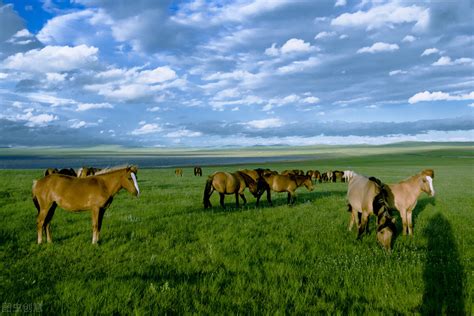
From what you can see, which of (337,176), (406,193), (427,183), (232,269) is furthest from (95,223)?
(337,176)

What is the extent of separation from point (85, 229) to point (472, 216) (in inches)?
647

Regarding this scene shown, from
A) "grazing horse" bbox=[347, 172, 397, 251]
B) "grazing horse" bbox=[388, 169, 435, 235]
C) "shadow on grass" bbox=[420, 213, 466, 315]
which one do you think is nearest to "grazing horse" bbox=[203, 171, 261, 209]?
"grazing horse" bbox=[347, 172, 397, 251]

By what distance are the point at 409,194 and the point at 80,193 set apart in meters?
10.6

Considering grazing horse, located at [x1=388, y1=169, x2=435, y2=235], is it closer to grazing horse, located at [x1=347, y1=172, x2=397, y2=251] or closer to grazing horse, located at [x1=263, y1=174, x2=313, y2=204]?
grazing horse, located at [x1=347, y1=172, x2=397, y2=251]

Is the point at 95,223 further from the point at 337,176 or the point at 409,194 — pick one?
the point at 337,176

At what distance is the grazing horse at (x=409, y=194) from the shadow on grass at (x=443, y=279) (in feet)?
2.79

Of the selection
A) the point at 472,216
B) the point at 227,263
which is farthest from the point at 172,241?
the point at 472,216

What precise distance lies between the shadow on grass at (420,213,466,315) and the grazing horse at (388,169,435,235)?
851mm

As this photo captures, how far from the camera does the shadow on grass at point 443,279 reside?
496 centimetres

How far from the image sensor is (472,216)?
13891 mm

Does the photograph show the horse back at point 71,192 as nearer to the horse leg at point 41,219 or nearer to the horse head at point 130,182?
the horse leg at point 41,219

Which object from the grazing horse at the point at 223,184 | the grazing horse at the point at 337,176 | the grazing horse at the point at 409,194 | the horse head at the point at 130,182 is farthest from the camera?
the grazing horse at the point at 337,176

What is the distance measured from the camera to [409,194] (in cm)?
1042

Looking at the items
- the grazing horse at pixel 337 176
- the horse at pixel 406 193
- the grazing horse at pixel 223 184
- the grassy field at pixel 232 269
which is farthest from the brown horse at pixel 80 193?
the grazing horse at pixel 337 176
